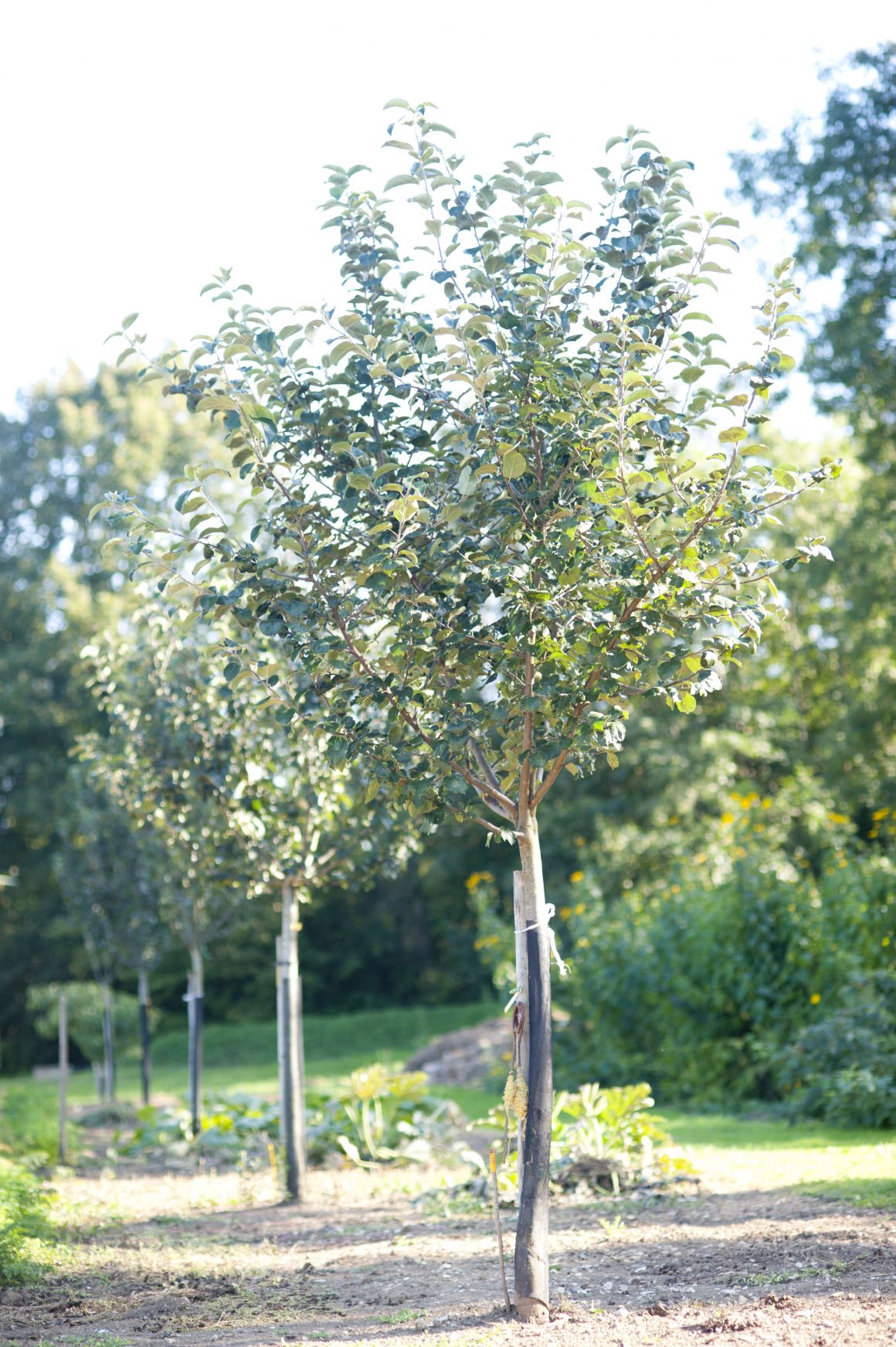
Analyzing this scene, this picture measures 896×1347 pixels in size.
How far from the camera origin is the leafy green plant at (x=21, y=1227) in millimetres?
4770

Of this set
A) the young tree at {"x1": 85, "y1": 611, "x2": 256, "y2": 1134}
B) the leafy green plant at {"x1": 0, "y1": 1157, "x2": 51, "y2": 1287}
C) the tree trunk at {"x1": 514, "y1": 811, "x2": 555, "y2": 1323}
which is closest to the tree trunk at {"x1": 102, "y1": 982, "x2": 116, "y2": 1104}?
the young tree at {"x1": 85, "y1": 611, "x2": 256, "y2": 1134}

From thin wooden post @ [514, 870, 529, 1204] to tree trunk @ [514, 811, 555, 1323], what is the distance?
0.4 inches

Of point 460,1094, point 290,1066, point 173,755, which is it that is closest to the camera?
point 290,1066

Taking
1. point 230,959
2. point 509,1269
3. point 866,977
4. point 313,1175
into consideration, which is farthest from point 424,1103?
point 230,959

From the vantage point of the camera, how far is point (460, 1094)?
11375 mm

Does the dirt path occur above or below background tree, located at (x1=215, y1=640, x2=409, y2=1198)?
below

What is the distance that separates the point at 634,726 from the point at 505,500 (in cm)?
1225

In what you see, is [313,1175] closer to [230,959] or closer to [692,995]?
[692,995]

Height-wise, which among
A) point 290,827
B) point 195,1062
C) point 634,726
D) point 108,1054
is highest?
point 634,726

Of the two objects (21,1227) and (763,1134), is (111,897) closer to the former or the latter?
(763,1134)

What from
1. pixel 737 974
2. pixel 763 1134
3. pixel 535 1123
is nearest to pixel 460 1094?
pixel 737 974

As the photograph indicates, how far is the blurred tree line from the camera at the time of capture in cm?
1220

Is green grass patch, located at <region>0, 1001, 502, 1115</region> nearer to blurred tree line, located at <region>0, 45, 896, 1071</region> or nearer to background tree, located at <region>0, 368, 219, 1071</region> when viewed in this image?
blurred tree line, located at <region>0, 45, 896, 1071</region>

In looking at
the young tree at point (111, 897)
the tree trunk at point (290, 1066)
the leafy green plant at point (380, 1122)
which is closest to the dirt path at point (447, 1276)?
the tree trunk at point (290, 1066)
